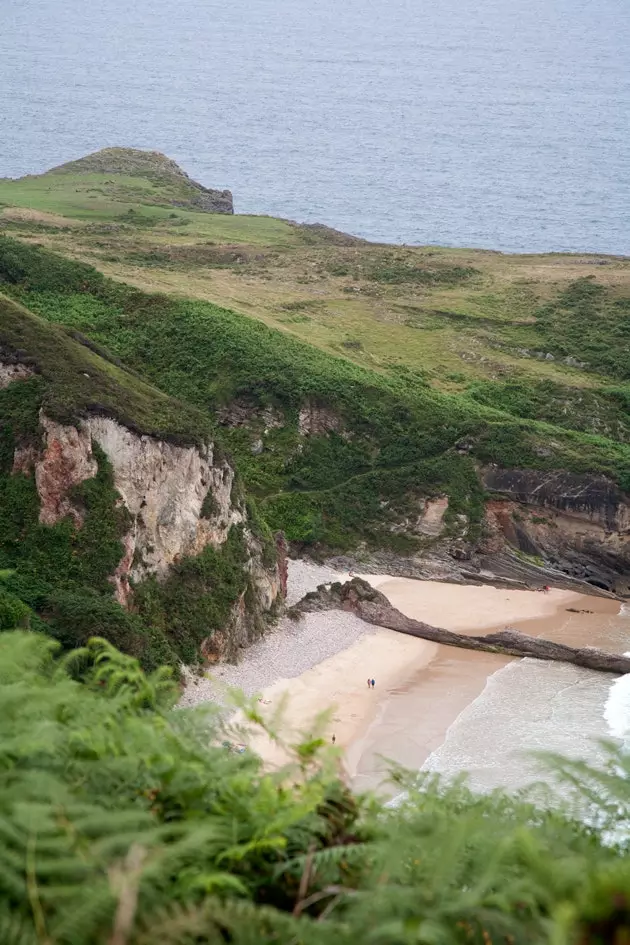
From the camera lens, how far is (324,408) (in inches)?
2456

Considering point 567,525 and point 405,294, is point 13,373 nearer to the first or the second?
point 567,525

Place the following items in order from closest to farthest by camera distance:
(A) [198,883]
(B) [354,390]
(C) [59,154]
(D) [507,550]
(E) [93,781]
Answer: (A) [198,883], (E) [93,781], (D) [507,550], (B) [354,390], (C) [59,154]

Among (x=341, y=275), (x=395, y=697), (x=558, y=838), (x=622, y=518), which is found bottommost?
(x=395, y=697)

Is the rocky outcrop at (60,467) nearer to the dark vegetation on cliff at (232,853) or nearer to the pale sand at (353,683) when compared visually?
the pale sand at (353,683)

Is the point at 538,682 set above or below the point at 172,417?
below

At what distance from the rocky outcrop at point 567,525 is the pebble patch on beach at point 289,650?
11.6m

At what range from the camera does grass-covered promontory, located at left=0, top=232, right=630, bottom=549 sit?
5734 cm

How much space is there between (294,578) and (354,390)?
16.2 m

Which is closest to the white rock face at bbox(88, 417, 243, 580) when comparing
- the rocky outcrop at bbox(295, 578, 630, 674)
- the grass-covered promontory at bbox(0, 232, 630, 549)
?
the rocky outcrop at bbox(295, 578, 630, 674)

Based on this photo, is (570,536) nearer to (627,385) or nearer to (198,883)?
(627,385)

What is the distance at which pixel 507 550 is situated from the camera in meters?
55.7

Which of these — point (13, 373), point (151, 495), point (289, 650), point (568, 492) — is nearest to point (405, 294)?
point (568, 492)

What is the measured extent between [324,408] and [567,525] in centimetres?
1463

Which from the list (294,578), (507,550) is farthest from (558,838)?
(507,550)
